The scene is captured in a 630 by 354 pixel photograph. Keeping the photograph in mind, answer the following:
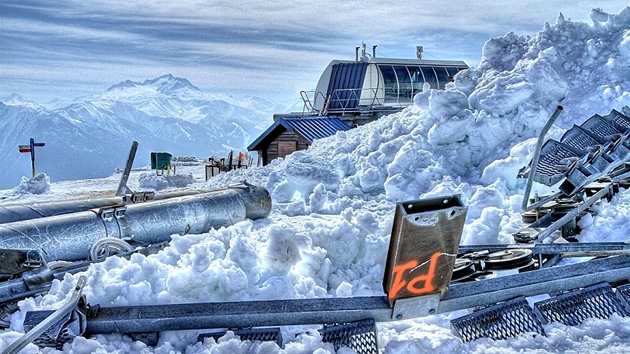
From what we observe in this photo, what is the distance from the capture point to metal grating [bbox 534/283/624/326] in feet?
12.2

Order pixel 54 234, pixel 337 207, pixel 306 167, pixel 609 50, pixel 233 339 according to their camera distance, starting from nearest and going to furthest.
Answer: pixel 233 339, pixel 54 234, pixel 337 207, pixel 306 167, pixel 609 50

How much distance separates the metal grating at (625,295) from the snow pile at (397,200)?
0.58 feet

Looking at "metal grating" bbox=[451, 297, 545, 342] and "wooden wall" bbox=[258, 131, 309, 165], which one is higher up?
"metal grating" bbox=[451, 297, 545, 342]

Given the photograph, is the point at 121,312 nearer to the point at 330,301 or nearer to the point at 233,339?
the point at 233,339

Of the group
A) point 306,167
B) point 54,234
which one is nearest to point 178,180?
point 306,167

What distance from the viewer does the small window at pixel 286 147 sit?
19.6m

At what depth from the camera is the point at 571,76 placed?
11195mm

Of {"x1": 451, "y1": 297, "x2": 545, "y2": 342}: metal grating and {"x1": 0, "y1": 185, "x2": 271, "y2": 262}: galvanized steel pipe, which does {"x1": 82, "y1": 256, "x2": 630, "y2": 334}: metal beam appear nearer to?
{"x1": 451, "y1": 297, "x2": 545, "y2": 342}: metal grating

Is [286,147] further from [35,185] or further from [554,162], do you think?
[554,162]

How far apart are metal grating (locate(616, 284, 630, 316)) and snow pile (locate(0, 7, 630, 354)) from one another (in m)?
0.18

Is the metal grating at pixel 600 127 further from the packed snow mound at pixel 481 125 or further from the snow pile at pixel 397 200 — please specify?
the snow pile at pixel 397 200

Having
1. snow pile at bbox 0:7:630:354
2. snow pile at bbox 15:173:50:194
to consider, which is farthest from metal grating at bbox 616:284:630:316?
snow pile at bbox 15:173:50:194

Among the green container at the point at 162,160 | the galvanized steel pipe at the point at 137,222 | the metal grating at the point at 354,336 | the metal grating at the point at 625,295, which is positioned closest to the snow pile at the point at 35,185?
the green container at the point at 162,160

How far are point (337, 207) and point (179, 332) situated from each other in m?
6.18
